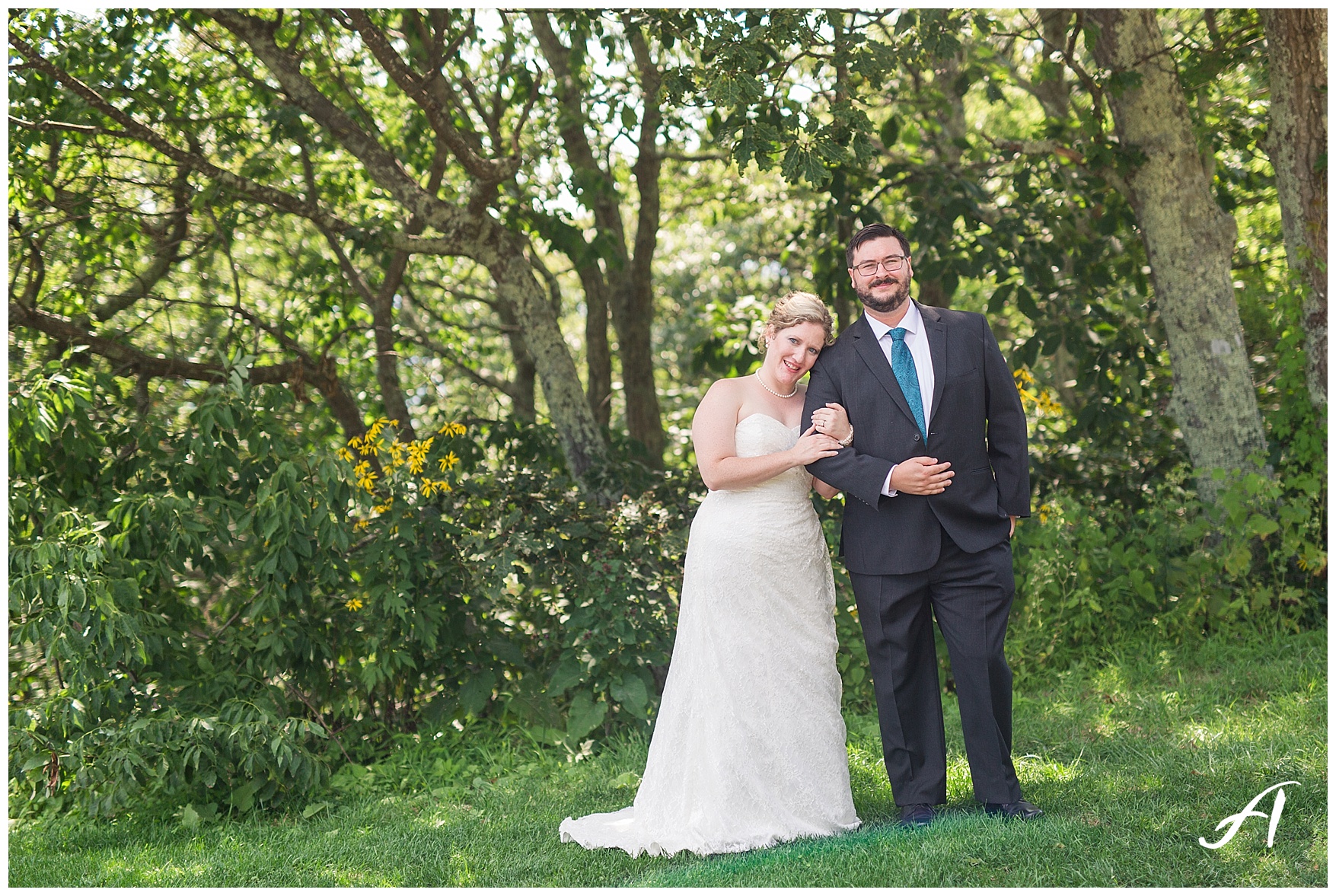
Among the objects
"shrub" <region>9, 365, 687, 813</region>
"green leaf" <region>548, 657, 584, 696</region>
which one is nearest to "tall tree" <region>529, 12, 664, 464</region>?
"shrub" <region>9, 365, 687, 813</region>

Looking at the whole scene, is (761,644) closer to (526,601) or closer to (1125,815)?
(1125,815)

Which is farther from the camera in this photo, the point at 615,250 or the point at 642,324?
the point at 642,324

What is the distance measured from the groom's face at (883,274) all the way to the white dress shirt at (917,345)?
5cm

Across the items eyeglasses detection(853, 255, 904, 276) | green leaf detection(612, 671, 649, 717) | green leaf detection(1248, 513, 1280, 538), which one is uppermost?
eyeglasses detection(853, 255, 904, 276)

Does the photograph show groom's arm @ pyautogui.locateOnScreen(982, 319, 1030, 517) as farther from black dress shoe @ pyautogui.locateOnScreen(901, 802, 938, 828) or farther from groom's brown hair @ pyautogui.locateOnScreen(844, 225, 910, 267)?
black dress shoe @ pyautogui.locateOnScreen(901, 802, 938, 828)

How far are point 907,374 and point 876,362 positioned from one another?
0.34 ft

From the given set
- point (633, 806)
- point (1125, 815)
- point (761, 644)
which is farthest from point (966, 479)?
→ point (633, 806)

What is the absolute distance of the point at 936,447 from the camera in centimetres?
324

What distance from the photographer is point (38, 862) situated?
3795mm

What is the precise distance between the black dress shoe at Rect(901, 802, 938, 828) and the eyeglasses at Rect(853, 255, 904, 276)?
5.63 feet

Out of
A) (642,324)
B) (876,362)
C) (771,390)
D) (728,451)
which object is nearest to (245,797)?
(728,451)

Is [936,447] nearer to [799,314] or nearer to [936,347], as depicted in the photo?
[936,347]

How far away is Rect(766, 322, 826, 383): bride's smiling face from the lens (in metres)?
3.44

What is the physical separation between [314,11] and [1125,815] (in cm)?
613
